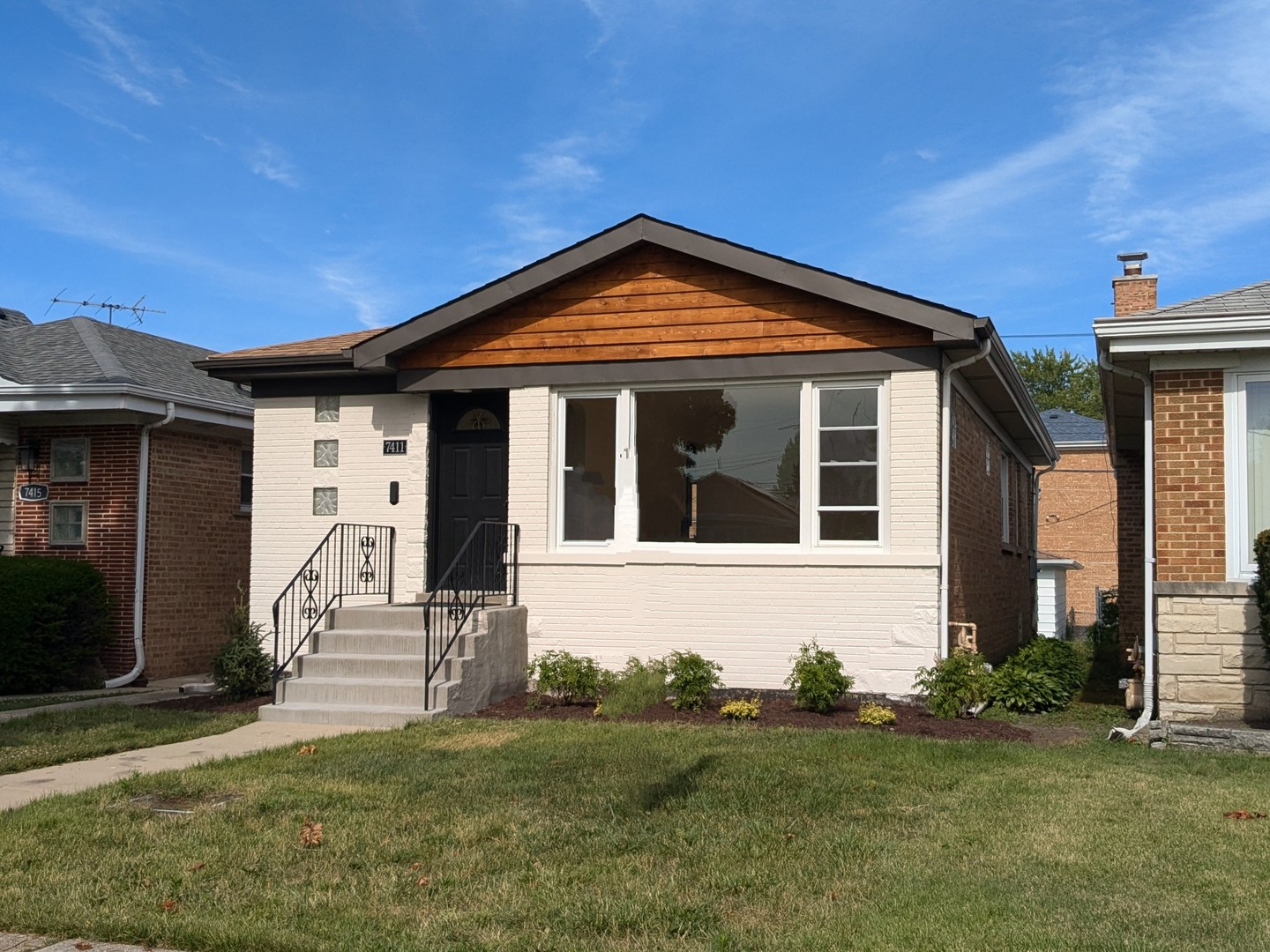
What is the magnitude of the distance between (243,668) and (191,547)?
4.09m

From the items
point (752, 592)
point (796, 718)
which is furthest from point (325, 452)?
point (796, 718)

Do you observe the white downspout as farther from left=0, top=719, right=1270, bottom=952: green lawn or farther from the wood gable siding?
left=0, top=719, right=1270, bottom=952: green lawn

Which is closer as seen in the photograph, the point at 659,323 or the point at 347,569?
the point at 659,323

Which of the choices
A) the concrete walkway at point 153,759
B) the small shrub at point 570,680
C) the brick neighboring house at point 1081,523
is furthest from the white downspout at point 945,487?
the brick neighboring house at point 1081,523

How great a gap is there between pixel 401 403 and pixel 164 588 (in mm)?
4243

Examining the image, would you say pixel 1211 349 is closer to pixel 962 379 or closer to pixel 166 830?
pixel 962 379

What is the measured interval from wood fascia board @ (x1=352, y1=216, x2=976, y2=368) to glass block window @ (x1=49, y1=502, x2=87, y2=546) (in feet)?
15.4

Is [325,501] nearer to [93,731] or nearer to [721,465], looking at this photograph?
[93,731]

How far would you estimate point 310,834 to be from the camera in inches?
225

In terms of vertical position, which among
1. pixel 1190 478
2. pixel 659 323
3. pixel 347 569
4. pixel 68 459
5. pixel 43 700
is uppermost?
pixel 659 323

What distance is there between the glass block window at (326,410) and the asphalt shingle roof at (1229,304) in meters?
8.06

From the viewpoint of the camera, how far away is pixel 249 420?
1503cm

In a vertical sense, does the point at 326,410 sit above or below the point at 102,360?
below

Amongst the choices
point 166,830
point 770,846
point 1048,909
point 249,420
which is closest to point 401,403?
point 249,420
